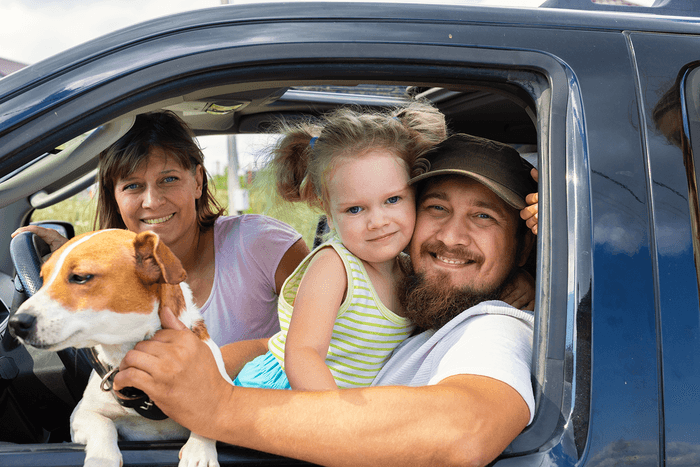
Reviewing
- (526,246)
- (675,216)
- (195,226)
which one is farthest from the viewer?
(195,226)

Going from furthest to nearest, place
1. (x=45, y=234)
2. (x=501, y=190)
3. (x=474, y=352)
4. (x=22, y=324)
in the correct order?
(x=45, y=234) → (x=501, y=190) → (x=474, y=352) → (x=22, y=324)

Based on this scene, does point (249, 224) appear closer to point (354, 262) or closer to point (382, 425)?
point (354, 262)

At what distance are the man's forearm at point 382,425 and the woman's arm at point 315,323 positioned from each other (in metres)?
0.31

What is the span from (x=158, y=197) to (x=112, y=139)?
70 centimetres

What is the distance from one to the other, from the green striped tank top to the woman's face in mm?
786

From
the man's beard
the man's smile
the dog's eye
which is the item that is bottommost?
the dog's eye

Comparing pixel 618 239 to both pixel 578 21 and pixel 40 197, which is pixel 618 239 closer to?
pixel 578 21

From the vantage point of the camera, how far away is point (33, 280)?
1.87m

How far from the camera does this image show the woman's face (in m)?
2.05

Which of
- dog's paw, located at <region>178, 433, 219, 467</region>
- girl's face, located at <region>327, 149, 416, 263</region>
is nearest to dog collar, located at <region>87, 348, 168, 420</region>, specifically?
dog's paw, located at <region>178, 433, 219, 467</region>

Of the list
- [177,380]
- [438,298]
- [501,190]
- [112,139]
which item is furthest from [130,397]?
[501,190]

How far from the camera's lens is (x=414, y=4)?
45.4 inches

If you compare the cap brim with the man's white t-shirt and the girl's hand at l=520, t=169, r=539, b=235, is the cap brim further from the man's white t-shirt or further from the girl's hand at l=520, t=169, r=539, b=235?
the man's white t-shirt

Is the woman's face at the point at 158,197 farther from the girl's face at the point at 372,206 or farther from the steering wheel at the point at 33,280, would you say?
the girl's face at the point at 372,206
